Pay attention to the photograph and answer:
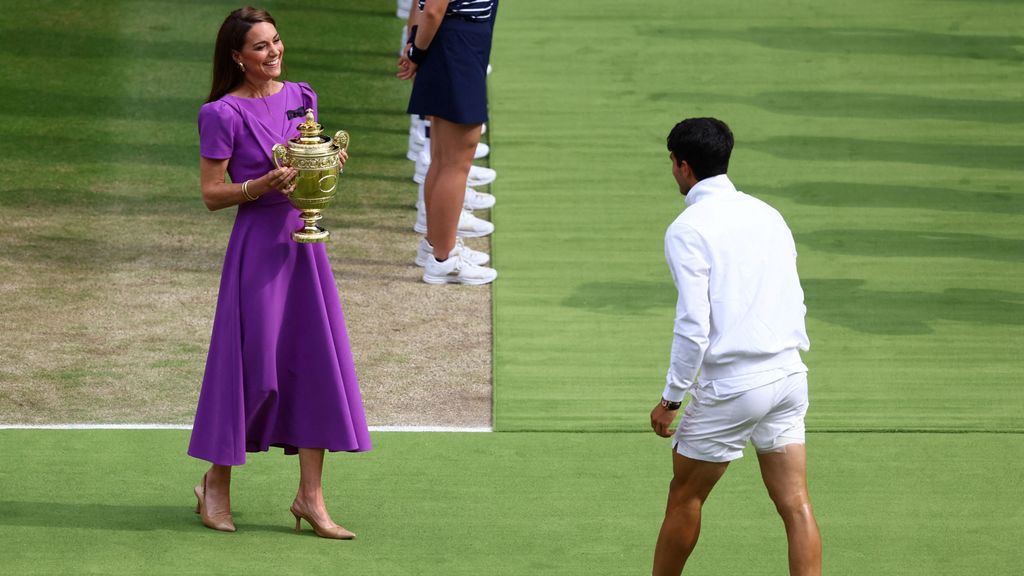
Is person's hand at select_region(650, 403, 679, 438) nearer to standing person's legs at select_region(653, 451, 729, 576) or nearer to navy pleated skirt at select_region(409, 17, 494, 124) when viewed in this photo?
standing person's legs at select_region(653, 451, 729, 576)

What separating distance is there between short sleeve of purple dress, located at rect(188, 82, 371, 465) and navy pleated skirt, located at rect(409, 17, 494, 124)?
111 inches

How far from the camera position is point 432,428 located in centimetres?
739

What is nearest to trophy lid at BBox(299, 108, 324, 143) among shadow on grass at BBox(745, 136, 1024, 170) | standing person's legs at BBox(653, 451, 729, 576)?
standing person's legs at BBox(653, 451, 729, 576)

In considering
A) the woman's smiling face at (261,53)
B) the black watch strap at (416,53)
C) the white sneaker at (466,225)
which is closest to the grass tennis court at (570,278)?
the white sneaker at (466,225)

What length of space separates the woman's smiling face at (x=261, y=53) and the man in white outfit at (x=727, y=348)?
5.10 ft

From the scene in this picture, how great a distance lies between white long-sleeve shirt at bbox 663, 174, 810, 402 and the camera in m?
5.08

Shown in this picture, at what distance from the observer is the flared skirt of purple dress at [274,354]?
19.7 feet

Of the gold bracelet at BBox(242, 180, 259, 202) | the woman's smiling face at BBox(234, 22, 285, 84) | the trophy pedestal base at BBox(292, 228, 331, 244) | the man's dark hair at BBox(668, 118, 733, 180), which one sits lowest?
the trophy pedestal base at BBox(292, 228, 331, 244)

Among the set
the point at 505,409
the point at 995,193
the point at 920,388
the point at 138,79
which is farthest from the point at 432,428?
the point at 138,79

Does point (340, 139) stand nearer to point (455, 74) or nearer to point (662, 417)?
point (662, 417)

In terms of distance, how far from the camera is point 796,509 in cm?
534

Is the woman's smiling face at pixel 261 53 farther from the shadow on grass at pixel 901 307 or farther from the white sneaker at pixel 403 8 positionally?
the white sneaker at pixel 403 8

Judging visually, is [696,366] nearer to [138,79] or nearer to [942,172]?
[942,172]

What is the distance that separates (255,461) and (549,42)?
7.66m
